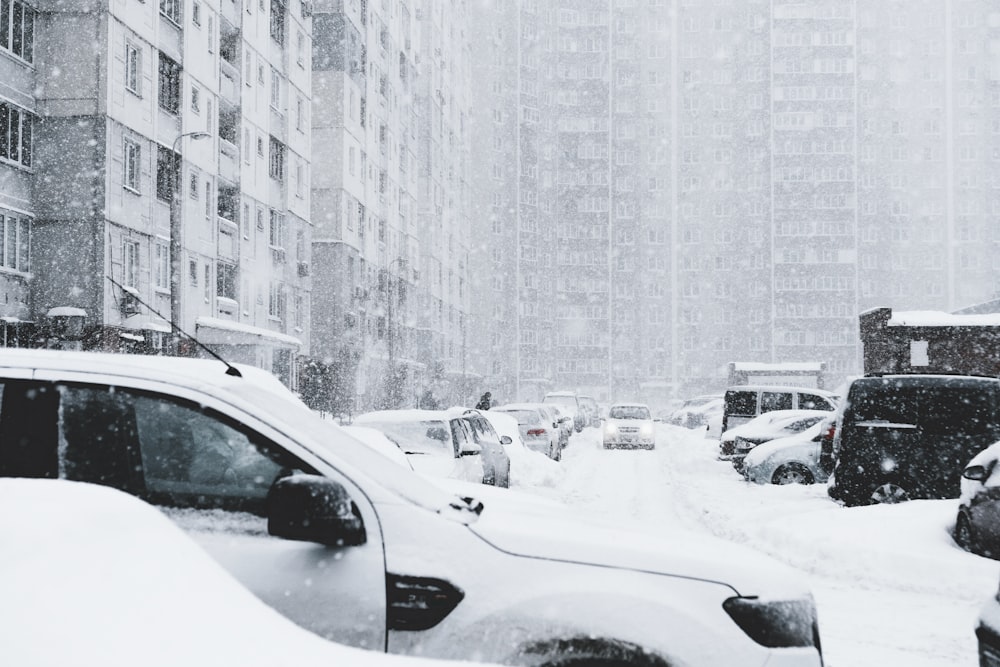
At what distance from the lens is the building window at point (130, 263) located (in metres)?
29.3

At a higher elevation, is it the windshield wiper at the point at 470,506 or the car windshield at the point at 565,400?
the windshield wiper at the point at 470,506

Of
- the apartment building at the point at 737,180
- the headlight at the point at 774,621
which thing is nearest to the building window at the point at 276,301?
the headlight at the point at 774,621

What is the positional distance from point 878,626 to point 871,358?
1079 inches

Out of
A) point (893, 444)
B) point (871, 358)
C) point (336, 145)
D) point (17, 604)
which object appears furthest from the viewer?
point (336, 145)

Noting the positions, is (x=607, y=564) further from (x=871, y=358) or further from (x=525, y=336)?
(x=525, y=336)

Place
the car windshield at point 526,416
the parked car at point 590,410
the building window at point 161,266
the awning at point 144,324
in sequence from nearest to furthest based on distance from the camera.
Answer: the car windshield at point 526,416, the awning at point 144,324, the building window at point 161,266, the parked car at point 590,410

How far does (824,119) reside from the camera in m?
104

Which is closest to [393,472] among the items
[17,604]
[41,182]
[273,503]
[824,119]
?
[273,503]

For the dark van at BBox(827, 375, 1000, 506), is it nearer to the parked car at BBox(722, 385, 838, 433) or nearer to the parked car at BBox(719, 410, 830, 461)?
the parked car at BBox(719, 410, 830, 461)

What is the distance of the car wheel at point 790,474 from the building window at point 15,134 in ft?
71.7

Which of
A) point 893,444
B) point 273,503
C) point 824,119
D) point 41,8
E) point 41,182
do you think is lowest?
point 893,444

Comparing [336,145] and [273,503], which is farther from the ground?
[336,145]

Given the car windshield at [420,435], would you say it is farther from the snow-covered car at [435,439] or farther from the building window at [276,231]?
the building window at [276,231]

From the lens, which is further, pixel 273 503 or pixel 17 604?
pixel 273 503
